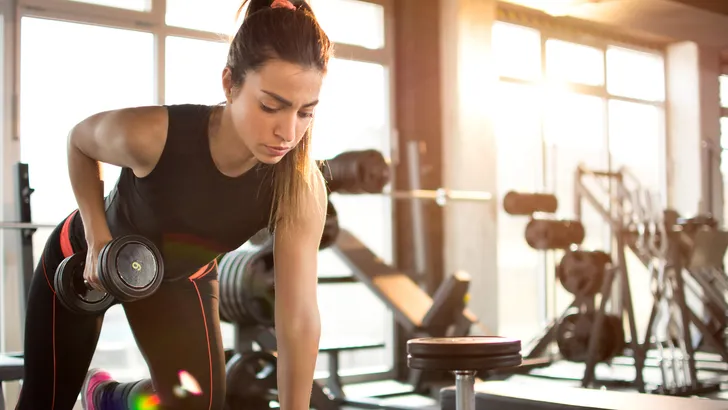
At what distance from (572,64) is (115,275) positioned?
5632mm

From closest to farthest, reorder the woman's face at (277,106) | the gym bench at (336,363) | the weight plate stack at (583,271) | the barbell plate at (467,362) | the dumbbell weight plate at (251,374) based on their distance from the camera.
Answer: the woman's face at (277,106) < the barbell plate at (467,362) < the dumbbell weight plate at (251,374) < the gym bench at (336,363) < the weight plate stack at (583,271)

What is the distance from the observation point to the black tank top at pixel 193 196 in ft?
5.54

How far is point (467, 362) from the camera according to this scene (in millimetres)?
1911

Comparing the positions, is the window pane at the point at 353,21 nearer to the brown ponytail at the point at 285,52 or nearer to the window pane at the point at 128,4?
the window pane at the point at 128,4

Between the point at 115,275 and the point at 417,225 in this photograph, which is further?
the point at 417,225

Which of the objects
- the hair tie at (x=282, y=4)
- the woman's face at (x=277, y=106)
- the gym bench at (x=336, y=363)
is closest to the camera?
the woman's face at (x=277, y=106)

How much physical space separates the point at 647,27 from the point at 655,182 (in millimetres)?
1063

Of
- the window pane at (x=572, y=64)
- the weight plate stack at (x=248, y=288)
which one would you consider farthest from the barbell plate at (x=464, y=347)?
the window pane at (x=572, y=64)

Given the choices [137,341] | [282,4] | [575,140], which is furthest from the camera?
[575,140]

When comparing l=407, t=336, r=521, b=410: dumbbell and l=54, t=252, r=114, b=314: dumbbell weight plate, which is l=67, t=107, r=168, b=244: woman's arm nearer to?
l=54, t=252, r=114, b=314: dumbbell weight plate

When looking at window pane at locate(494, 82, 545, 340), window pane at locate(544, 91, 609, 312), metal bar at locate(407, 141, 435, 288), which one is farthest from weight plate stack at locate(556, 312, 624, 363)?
window pane at locate(544, 91, 609, 312)

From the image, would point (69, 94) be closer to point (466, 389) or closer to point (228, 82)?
point (228, 82)

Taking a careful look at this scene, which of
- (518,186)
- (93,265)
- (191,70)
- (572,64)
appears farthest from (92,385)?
(572,64)

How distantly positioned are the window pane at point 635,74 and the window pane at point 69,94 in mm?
3207
